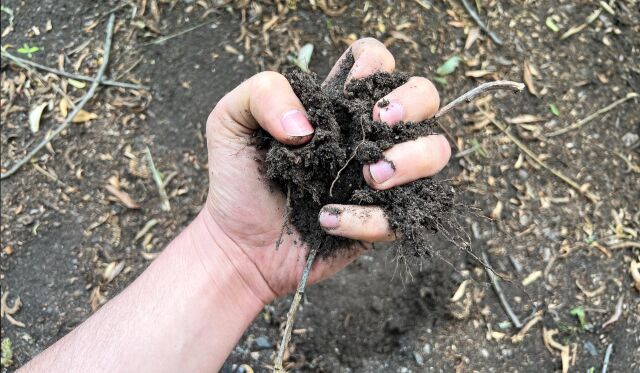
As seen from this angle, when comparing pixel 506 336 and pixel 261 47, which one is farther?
pixel 261 47

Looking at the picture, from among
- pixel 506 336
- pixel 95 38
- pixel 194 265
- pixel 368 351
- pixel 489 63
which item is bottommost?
pixel 506 336

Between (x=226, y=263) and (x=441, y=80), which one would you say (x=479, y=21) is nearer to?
(x=441, y=80)

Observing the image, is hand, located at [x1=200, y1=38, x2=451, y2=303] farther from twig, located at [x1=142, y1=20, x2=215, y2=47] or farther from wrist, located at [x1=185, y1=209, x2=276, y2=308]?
twig, located at [x1=142, y1=20, x2=215, y2=47]

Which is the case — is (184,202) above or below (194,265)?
below

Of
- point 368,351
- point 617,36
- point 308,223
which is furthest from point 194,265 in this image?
point 617,36

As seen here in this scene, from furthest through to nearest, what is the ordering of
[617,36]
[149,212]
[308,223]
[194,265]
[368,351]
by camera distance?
[617,36], [149,212], [368,351], [194,265], [308,223]

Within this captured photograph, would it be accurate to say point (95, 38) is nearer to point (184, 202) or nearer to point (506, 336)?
point (184, 202)

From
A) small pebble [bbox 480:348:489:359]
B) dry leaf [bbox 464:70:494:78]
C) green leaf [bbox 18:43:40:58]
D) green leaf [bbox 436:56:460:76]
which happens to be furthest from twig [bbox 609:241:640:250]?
green leaf [bbox 18:43:40:58]
